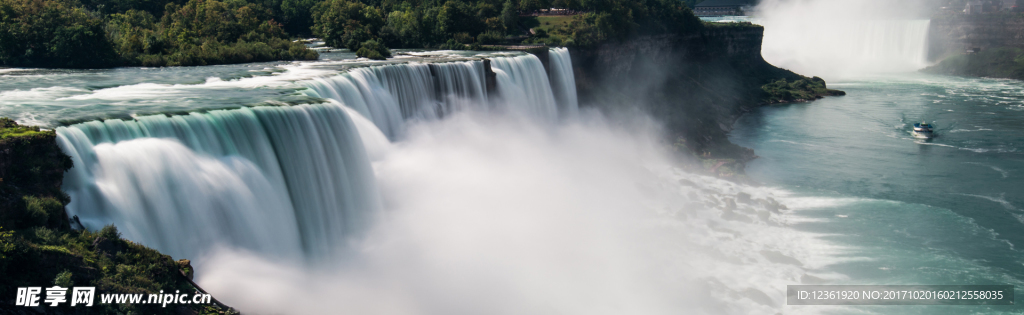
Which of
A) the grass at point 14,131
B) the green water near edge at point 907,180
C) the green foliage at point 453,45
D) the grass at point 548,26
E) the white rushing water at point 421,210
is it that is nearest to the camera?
the grass at point 14,131

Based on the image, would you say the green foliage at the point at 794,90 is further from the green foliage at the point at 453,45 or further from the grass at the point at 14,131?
the grass at the point at 14,131

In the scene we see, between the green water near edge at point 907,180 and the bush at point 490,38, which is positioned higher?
the bush at point 490,38

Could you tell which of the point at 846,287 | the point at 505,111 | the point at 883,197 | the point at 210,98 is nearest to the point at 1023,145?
the point at 883,197

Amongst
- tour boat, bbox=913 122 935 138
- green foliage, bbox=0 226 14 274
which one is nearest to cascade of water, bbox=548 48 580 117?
tour boat, bbox=913 122 935 138

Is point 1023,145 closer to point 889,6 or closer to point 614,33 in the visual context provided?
point 614,33

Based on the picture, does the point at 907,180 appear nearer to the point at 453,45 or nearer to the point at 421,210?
the point at 421,210

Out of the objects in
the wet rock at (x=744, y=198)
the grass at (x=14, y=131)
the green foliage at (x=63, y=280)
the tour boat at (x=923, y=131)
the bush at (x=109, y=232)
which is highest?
the grass at (x=14, y=131)

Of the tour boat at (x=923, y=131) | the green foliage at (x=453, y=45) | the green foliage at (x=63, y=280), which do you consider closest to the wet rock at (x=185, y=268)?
the green foliage at (x=63, y=280)
